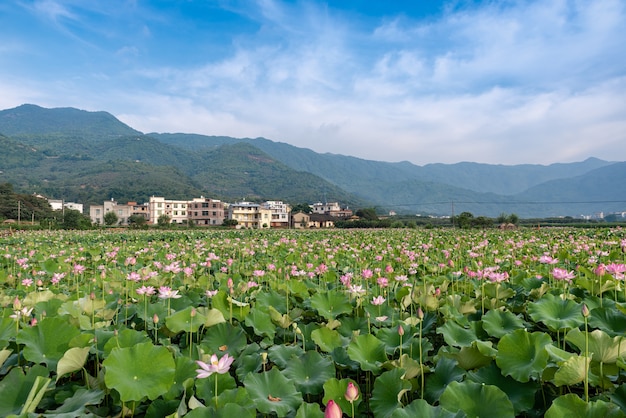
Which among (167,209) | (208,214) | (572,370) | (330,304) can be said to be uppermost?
(167,209)

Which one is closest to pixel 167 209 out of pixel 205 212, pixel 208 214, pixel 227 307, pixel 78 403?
pixel 205 212

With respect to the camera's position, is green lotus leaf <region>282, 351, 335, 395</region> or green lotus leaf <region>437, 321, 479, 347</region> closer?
green lotus leaf <region>282, 351, 335, 395</region>

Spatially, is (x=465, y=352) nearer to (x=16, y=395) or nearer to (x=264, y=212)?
(x=16, y=395)

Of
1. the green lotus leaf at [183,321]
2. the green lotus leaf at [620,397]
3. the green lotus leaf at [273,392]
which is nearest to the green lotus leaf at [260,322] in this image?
the green lotus leaf at [183,321]

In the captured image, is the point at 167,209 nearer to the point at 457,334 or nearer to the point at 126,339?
the point at 126,339

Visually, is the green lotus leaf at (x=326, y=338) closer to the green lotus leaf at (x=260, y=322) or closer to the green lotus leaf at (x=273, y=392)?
the green lotus leaf at (x=260, y=322)

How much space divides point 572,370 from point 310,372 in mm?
1084

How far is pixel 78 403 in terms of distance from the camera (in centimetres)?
160

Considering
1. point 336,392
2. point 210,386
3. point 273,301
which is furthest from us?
point 273,301

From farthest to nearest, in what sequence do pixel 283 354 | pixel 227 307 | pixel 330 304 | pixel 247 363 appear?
pixel 330 304 < pixel 227 307 < pixel 283 354 < pixel 247 363

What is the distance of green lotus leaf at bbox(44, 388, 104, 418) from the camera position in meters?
1.47

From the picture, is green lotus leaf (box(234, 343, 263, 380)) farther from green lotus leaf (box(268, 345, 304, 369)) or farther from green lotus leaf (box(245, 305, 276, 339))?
green lotus leaf (box(245, 305, 276, 339))

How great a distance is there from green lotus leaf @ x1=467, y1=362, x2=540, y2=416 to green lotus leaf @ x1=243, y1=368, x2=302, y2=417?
763mm

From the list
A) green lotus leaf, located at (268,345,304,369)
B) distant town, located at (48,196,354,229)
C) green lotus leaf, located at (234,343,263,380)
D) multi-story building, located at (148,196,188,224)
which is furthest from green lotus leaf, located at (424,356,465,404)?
multi-story building, located at (148,196,188,224)
